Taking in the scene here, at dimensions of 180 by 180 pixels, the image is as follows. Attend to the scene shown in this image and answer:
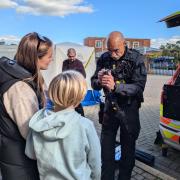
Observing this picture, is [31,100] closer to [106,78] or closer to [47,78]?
[106,78]

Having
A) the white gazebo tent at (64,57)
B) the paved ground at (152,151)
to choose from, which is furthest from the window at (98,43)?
the paved ground at (152,151)

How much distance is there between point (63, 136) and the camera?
176 centimetres

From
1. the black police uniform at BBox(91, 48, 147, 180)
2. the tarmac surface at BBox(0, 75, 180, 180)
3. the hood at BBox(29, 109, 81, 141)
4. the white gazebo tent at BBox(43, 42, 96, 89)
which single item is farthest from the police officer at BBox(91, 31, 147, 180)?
the white gazebo tent at BBox(43, 42, 96, 89)

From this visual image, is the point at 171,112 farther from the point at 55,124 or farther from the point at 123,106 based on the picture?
the point at 55,124

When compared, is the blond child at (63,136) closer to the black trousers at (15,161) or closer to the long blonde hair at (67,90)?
the long blonde hair at (67,90)

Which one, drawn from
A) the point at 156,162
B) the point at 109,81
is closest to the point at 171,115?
the point at 156,162

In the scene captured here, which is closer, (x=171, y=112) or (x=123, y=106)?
(x=123, y=106)

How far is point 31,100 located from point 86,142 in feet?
1.53

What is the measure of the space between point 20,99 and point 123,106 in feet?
5.57

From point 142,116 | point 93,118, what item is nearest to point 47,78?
point 93,118

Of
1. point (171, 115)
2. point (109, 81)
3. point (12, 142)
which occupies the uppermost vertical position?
point (109, 81)

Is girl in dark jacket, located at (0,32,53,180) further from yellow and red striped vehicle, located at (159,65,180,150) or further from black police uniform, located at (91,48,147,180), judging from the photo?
yellow and red striped vehicle, located at (159,65,180,150)

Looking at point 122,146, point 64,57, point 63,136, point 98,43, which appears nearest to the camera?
point 63,136

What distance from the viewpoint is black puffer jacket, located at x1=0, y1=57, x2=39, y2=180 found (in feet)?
6.11
